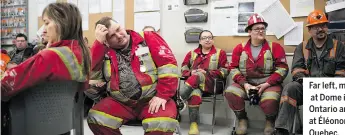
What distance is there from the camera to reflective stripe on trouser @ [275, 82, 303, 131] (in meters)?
2.77

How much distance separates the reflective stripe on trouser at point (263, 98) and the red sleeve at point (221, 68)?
0.28m

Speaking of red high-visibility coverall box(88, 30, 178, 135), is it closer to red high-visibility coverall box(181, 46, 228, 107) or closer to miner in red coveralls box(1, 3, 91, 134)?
miner in red coveralls box(1, 3, 91, 134)

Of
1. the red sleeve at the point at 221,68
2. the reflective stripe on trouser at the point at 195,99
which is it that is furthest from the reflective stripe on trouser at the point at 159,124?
the red sleeve at the point at 221,68

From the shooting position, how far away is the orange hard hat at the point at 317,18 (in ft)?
10.3

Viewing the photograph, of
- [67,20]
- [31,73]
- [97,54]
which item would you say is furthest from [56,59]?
[97,54]

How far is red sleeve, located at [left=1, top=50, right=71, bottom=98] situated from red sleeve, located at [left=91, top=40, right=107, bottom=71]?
2.05 feet

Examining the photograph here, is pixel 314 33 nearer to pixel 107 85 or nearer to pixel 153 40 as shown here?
pixel 153 40

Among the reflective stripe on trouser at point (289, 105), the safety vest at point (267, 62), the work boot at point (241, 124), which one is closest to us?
the reflective stripe on trouser at point (289, 105)

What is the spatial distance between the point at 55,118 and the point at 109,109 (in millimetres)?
570

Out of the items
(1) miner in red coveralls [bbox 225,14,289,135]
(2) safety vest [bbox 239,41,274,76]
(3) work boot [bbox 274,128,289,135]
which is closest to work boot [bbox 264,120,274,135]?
(1) miner in red coveralls [bbox 225,14,289,135]

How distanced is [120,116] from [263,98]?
1.74 metres

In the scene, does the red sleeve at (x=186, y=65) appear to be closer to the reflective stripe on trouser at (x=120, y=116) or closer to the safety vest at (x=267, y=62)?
the safety vest at (x=267, y=62)

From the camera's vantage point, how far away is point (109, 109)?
1.81 meters

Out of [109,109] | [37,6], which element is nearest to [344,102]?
[109,109]
